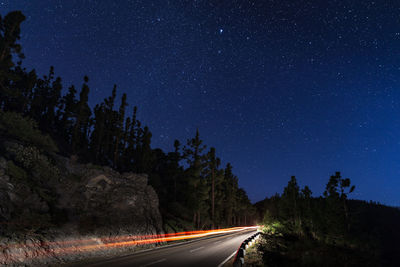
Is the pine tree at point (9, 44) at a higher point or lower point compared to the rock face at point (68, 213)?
higher

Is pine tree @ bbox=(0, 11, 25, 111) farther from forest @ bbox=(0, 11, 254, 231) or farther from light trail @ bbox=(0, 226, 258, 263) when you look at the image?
light trail @ bbox=(0, 226, 258, 263)

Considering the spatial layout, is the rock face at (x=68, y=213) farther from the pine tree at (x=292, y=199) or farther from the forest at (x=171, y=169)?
the pine tree at (x=292, y=199)

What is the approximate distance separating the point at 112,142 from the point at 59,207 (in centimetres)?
4107

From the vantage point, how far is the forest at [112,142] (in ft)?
106

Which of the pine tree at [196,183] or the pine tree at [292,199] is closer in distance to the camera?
the pine tree at [196,183]

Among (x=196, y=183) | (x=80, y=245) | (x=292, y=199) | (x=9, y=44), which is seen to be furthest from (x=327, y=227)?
(x=9, y=44)

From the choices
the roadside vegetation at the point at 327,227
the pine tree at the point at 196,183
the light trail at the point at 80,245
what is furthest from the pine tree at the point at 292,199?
the light trail at the point at 80,245

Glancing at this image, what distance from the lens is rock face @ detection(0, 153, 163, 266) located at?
33.5 ft

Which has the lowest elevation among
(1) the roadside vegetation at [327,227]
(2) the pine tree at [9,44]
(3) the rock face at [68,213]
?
(1) the roadside vegetation at [327,227]

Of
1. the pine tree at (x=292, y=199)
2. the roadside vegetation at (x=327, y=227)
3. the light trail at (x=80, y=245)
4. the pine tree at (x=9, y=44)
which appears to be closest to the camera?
the light trail at (x=80, y=245)

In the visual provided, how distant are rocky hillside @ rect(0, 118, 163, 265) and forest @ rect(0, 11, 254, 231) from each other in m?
9.07

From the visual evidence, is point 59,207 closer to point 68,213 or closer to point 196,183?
point 68,213

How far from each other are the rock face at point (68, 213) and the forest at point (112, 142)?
9165 millimetres

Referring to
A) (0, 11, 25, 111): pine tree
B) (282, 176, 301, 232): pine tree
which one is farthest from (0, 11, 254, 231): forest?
(282, 176, 301, 232): pine tree
